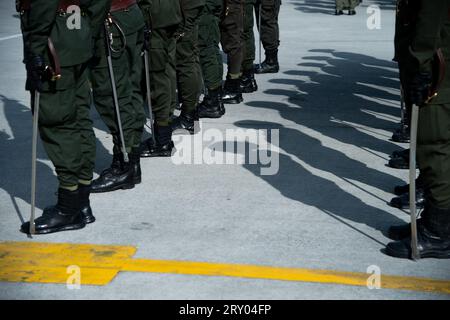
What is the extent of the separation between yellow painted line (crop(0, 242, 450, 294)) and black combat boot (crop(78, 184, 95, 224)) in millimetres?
441

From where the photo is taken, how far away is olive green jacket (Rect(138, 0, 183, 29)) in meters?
6.62

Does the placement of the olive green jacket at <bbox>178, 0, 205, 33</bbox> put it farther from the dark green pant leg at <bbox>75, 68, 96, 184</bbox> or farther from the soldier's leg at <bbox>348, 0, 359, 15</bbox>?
the soldier's leg at <bbox>348, 0, 359, 15</bbox>

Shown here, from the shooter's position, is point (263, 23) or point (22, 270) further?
point (263, 23)

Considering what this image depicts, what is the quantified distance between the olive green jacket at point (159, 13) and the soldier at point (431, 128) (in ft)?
8.37

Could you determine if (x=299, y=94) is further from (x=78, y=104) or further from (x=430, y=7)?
(x=430, y=7)

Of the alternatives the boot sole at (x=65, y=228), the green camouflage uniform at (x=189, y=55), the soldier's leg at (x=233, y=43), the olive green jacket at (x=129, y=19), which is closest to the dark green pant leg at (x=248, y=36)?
the soldier's leg at (x=233, y=43)

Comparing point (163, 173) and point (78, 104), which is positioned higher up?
point (78, 104)

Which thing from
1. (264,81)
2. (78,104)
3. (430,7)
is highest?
(430,7)

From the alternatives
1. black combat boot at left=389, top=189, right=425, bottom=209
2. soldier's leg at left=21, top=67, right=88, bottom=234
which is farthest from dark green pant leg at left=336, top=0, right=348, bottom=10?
soldier's leg at left=21, top=67, right=88, bottom=234

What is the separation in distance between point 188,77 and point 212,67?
41.3 inches
